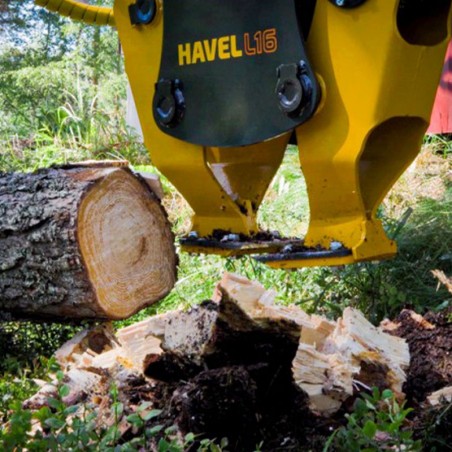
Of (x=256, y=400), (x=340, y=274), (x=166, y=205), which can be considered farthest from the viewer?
(x=166, y=205)

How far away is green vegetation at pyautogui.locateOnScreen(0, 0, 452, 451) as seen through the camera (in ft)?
6.55

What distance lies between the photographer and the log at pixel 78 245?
344cm

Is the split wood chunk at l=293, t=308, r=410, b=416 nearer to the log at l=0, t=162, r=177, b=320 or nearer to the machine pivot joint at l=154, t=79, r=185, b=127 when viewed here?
the machine pivot joint at l=154, t=79, r=185, b=127

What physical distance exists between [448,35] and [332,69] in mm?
375

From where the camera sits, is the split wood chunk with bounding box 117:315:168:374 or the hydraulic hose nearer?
the split wood chunk with bounding box 117:315:168:374

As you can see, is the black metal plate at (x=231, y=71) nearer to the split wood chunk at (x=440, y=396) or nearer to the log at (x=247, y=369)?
the log at (x=247, y=369)

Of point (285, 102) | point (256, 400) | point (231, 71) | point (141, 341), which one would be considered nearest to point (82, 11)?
point (231, 71)

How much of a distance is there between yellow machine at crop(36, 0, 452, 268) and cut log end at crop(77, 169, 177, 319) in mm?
457

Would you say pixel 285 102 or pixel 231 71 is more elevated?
pixel 231 71

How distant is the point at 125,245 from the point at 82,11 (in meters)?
1.08

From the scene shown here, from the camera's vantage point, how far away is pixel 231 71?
2.83 meters

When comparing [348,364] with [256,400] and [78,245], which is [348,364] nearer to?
[256,400]

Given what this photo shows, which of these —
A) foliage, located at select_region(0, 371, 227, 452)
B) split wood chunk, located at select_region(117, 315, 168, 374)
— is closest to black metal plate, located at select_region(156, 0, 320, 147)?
split wood chunk, located at select_region(117, 315, 168, 374)

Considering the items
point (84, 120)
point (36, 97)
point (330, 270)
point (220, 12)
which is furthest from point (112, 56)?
point (220, 12)
